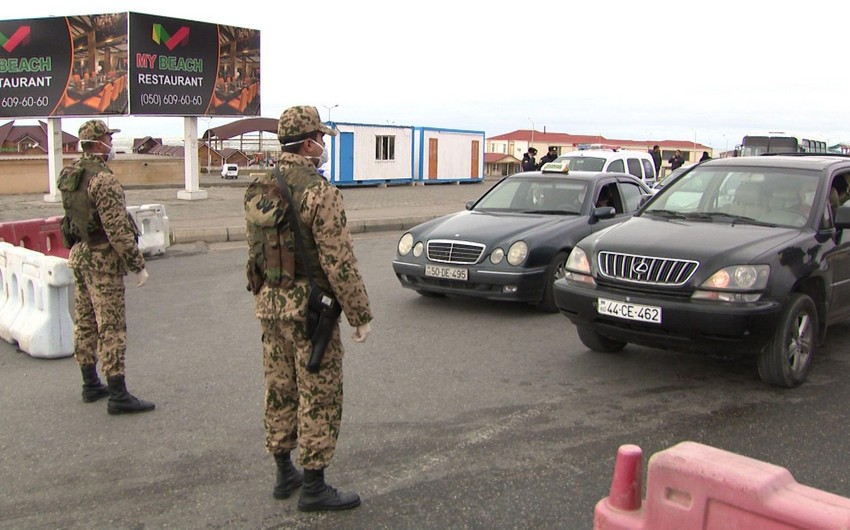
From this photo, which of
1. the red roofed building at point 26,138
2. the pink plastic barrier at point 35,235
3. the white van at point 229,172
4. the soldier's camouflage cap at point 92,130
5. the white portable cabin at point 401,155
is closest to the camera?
the soldier's camouflage cap at point 92,130

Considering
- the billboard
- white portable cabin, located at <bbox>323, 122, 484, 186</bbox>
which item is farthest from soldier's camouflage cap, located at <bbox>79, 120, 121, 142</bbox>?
white portable cabin, located at <bbox>323, 122, 484, 186</bbox>

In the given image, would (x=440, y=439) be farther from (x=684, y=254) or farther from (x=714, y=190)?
(x=714, y=190)

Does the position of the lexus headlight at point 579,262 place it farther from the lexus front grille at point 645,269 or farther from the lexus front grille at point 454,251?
the lexus front grille at point 454,251

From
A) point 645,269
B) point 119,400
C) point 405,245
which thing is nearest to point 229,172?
point 405,245

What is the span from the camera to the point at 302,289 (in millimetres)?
3510

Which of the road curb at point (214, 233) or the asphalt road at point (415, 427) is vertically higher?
the road curb at point (214, 233)

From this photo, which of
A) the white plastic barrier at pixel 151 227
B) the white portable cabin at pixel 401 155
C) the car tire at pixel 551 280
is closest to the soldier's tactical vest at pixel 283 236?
the car tire at pixel 551 280

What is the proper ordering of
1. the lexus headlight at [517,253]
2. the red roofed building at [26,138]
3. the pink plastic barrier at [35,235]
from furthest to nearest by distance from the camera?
1. the red roofed building at [26,138]
2. the pink plastic barrier at [35,235]
3. the lexus headlight at [517,253]

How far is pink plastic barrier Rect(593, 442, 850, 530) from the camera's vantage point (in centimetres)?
220

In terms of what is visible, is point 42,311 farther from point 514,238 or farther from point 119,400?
point 514,238

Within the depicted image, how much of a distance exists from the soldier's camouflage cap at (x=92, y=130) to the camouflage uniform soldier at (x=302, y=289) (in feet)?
6.56

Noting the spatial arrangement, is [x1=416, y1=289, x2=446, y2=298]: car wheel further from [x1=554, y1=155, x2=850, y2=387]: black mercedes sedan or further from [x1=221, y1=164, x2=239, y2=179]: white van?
[x1=221, y1=164, x2=239, y2=179]: white van

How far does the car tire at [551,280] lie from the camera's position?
25.5ft

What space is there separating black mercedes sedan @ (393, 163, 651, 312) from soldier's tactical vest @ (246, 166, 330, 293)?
4.25 m
